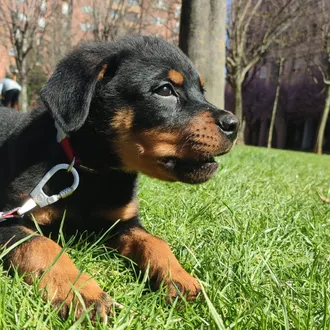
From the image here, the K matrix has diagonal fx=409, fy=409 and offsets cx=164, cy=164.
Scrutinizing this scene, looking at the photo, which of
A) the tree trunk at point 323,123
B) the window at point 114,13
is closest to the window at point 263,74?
the tree trunk at point 323,123

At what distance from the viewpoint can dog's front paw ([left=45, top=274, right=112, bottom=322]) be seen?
1.47 m

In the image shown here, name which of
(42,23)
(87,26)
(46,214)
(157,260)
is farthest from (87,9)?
(157,260)

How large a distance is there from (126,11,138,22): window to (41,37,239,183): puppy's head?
16.3 metres

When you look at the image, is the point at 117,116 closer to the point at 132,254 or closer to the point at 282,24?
the point at 132,254

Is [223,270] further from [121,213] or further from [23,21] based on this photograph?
[23,21]

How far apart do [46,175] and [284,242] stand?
4.70 ft

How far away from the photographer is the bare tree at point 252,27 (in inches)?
645

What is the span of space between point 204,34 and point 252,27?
13.9 metres

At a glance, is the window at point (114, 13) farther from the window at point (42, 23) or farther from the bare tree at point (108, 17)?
the window at point (42, 23)

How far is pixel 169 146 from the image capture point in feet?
7.42

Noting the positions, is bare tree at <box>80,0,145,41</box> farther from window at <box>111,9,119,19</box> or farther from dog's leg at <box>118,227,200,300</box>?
dog's leg at <box>118,227,200,300</box>

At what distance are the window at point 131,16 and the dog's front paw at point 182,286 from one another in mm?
17293

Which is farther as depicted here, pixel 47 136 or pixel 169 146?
pixel 47 136

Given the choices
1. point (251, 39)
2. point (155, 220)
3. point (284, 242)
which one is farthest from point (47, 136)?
point (251, 39)
